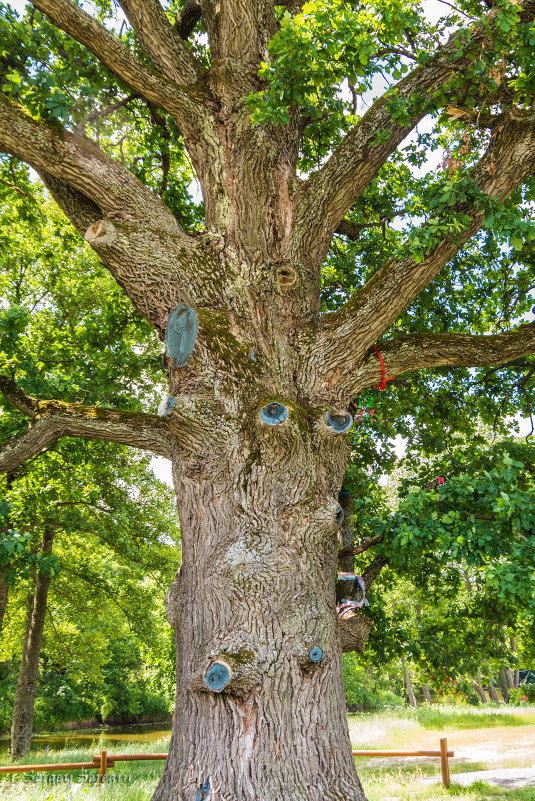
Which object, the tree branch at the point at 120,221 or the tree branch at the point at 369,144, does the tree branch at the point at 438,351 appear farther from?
the tree branch at the point at 120,221

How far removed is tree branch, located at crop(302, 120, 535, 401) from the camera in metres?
4.36

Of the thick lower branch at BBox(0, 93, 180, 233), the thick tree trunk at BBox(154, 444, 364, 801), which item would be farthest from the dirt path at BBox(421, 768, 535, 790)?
the thick lower branch at BBox(0, 93, 180, 233)

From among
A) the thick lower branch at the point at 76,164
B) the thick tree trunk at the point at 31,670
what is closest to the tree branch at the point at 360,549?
the thick lower branch at the point at 76,164

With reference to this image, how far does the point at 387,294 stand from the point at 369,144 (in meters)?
1.56

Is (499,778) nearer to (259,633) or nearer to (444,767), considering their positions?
(444,767)

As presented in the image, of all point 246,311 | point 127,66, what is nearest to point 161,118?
point 127,66

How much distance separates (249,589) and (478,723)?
59.8 ft

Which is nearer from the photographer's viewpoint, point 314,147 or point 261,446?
point 261,446

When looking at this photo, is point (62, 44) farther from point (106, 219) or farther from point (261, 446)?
point (261, 446)

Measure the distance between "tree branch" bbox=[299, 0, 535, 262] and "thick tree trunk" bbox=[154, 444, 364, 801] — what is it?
2.45 metres

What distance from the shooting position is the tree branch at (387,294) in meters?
4.36

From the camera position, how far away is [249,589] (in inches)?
143

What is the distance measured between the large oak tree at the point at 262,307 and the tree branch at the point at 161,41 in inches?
0.8

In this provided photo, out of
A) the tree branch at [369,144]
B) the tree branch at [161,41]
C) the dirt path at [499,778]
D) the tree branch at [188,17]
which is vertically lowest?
the dirt path at [499,778]
